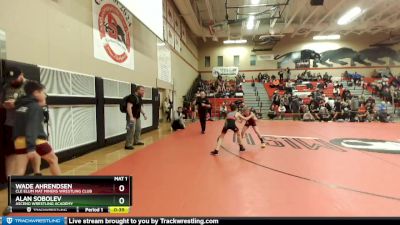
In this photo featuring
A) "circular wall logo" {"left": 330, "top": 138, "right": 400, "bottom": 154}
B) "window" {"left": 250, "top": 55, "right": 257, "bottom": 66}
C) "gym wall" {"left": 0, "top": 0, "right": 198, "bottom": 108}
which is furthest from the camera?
"window" {"left": 250, "top": 55, "right": 257, "bottom": 66}

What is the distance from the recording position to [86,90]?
5.79 metres

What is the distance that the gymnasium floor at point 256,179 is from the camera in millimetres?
2637

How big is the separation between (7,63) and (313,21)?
20952 millimetres

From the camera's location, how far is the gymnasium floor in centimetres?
264

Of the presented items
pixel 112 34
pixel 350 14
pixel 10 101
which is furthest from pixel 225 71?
pixel 10 101

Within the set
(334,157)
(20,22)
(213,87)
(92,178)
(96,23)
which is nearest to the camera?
(92,178)

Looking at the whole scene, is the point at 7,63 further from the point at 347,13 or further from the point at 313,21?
the point at 313,21

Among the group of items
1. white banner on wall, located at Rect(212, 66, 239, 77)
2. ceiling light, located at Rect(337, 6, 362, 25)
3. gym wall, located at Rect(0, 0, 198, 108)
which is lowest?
gym wall, located at Rect(0, 0, 198, 108)

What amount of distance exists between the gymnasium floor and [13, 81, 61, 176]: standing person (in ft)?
3.57

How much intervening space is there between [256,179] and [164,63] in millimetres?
9867

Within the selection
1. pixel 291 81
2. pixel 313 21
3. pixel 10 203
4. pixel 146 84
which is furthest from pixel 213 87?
pixel 10 203
